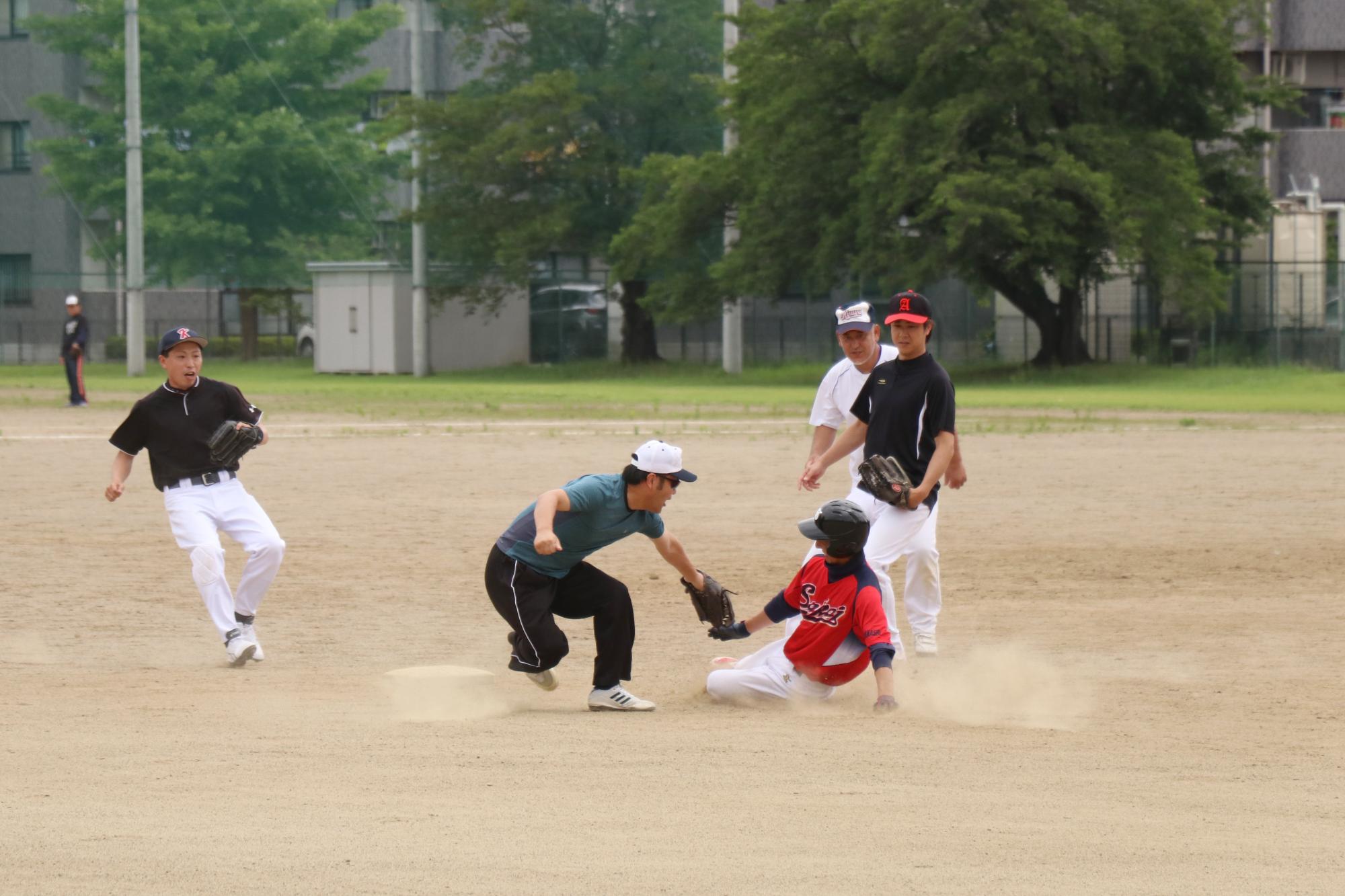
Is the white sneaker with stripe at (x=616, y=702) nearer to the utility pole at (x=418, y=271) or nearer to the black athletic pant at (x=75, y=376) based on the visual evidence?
the black athletic pant at (x=75, y=376)

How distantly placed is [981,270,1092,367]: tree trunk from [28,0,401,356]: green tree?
2257 centimetres

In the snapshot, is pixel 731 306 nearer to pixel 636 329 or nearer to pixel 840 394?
pixel 636 329

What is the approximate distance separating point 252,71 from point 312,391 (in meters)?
24.3

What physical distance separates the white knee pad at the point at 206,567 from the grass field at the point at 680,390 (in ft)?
60.6

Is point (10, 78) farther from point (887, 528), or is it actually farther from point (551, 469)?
point (887, 528)

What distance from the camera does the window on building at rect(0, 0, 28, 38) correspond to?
199 feet

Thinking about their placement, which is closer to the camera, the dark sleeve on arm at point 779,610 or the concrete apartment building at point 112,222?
the dark sleeve on arm at point 779,610

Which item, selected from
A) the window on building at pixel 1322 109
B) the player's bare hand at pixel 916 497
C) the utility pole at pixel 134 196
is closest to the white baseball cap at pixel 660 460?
the player's bare hand at pixel 916 497

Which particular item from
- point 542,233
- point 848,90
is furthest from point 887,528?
point 542,233

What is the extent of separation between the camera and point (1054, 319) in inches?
1591

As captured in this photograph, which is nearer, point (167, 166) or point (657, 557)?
point (657, 557)

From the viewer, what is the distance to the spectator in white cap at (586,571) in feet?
24.6

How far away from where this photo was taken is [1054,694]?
8.27 m

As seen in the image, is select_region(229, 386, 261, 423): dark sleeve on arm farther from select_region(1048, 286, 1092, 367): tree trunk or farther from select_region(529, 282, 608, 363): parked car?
select_region(529, 282, 608, 363): parked car
